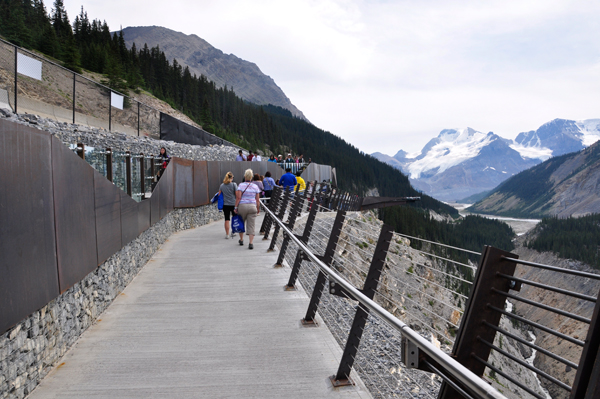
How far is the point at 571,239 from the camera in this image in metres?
140

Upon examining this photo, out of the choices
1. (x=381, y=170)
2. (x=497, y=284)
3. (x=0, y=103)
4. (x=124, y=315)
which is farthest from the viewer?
(x=381, y=170)

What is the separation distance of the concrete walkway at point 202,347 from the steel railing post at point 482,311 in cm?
160

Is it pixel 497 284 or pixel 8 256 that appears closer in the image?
pixel 497 284

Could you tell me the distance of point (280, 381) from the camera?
4.41 meters

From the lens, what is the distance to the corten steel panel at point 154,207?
11.7m

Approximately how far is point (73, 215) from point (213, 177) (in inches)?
623

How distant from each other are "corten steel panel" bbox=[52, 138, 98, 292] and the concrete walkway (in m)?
0.94

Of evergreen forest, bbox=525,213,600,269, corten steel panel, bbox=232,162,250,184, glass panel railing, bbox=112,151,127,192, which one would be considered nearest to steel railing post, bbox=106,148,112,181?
glass panel railing, bbox=112,151,127,192

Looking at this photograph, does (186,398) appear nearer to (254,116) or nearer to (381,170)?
(254,116)

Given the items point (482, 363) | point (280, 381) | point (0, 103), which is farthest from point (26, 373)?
point (0, 103)

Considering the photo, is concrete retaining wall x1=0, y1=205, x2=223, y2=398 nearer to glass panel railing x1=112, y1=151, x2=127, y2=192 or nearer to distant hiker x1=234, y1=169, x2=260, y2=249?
glass panel railing x1=112, y1=151, x2=127, y2=192

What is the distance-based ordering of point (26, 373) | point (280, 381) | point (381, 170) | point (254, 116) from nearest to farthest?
point (26, 373) → point (280, 381) → point (254, 116) → point (381, 170)

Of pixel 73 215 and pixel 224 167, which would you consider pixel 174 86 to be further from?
pixel 73 215

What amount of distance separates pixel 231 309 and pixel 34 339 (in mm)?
3060
